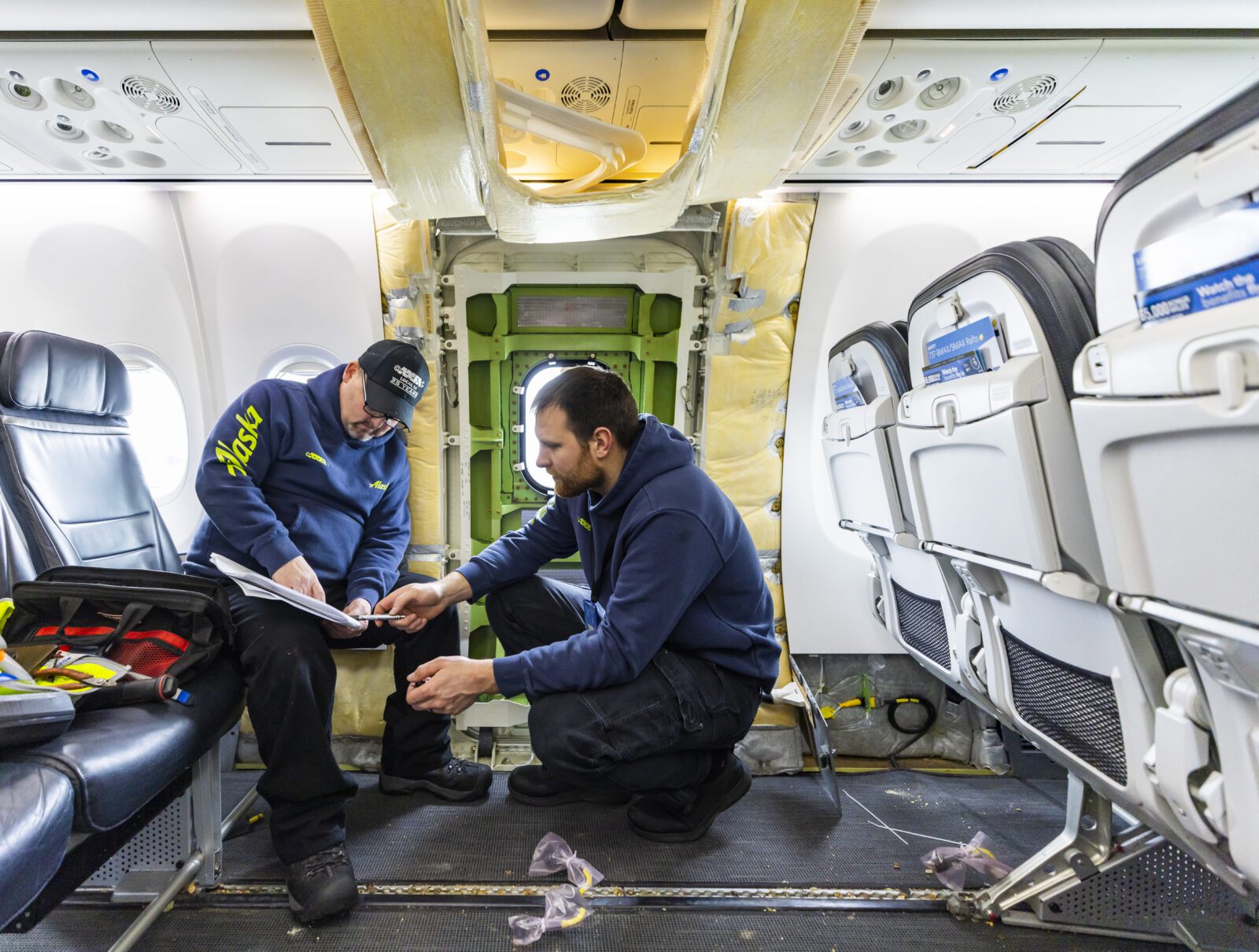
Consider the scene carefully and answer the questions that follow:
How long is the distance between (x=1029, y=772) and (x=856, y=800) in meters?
1.10

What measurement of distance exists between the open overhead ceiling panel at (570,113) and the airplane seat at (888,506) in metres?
0.94

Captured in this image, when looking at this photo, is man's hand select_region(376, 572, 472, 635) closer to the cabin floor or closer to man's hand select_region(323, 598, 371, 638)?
man's hand select_region(323, 598, 371, 638)

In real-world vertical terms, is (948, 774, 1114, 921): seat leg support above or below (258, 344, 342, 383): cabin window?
below

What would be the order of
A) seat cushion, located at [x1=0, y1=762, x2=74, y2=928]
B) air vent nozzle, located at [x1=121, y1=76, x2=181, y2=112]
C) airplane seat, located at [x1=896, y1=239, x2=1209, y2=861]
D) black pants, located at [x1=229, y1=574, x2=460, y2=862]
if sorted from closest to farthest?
seat cushion, located at [x1=0, y1=762, x2=74, y2=928], airplane seat, located at [x1=896, y1=239, x2=1209, y2=861], black pants, located at [x1=229, y1=574, x2=460, y2=862], air vent nozzle, located at [x1=121, y1=76, x2=181, y2=112]

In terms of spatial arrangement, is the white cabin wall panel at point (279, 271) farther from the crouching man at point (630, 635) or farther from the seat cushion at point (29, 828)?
the seat cushion at point (29, 828)

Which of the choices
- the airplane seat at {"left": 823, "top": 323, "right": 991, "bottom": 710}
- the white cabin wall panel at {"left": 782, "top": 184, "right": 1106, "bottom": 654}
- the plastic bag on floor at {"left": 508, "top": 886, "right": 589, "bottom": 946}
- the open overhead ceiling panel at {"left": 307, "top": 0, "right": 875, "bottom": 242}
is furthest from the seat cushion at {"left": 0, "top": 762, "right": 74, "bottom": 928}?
the white cabin wall panel at {"left": 782, "top": 184, "right": 1106, "bottom": 654}

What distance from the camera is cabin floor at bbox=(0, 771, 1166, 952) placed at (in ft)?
6.79

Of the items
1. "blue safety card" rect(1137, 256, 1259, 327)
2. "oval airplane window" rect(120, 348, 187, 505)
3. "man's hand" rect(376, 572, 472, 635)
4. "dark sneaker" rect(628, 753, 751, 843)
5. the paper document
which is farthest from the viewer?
"oval airplane window" rect(120, 348, 187, 505)

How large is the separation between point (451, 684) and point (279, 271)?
269cm

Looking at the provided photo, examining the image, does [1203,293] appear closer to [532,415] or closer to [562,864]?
[562,864]

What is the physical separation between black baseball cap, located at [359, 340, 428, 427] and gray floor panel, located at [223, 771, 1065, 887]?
1777 millimetres

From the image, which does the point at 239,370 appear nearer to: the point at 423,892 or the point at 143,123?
the point at 143,123

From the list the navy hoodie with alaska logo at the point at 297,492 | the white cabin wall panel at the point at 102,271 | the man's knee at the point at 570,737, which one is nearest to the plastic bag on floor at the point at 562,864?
the man's knee at the point at 570,737

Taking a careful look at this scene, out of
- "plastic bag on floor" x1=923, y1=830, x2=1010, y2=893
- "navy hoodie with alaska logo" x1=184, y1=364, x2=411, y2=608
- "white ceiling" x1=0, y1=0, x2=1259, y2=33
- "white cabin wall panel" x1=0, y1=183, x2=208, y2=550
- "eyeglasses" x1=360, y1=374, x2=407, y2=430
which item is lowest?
"plastic bag on floor" x1=923, y1=830, x2=1010, y2=893
